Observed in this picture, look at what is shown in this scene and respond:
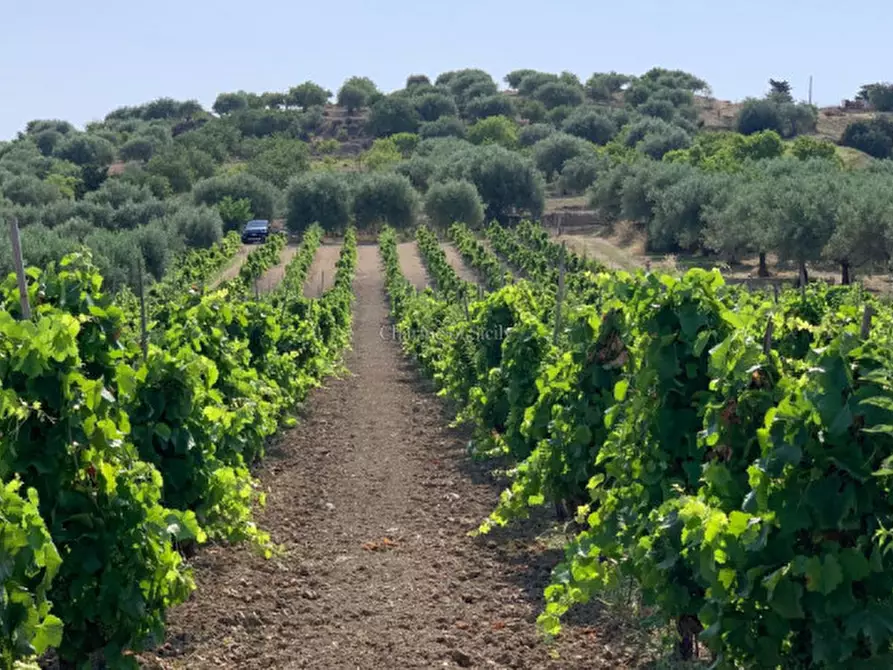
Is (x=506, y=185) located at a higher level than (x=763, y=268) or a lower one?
higher

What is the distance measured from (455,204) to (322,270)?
19813 mm

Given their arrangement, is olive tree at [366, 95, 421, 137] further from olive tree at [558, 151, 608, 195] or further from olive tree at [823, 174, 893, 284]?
olive tree at [823, 174, 893, 284]

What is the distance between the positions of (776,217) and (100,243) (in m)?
23.5

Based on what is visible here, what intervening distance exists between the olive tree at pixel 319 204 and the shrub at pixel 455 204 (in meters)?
5.17

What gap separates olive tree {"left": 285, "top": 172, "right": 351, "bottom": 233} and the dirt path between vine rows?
50.5m

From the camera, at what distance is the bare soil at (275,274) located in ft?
128

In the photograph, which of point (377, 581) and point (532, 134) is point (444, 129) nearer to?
point (532, 134)


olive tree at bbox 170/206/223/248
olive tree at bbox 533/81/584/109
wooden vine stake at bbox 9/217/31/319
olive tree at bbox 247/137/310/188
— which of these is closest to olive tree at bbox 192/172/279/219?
olive tree at bbox 247/137/310/188

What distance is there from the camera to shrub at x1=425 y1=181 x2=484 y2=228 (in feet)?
200

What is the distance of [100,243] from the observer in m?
37.6

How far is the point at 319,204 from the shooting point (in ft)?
205

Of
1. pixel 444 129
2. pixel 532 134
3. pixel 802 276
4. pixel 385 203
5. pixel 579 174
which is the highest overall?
pixel 444 129

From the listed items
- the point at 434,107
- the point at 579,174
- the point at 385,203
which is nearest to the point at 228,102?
the point at 434,107

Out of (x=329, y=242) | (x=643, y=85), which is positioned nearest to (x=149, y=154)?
(x=329, y=242)
